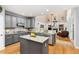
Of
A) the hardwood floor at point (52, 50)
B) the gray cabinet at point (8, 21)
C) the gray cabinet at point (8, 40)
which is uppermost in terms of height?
the gray cabinet at point (8, 21)

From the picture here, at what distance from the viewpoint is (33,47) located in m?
2.01

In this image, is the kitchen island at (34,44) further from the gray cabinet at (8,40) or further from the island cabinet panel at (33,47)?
the gray cabinet at (8,40)

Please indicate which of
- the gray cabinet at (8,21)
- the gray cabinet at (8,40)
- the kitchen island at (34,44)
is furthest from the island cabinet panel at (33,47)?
the gray cabinet at (8,21)

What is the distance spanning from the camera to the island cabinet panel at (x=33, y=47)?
1861mm

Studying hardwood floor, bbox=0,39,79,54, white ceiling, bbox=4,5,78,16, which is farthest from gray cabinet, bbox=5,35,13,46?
white ceiling, bbox=4,5,78,16

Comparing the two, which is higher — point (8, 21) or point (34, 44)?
point (8, 21)

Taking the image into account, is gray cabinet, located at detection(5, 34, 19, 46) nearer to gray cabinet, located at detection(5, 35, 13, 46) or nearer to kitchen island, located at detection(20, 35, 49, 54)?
gray cabinet, located at detection(5, 35, 13, 46)

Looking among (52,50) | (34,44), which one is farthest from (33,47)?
(52,50)

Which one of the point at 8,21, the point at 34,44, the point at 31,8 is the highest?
the point at 31,8

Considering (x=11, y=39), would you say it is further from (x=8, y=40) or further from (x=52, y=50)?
(x=52, y=50)

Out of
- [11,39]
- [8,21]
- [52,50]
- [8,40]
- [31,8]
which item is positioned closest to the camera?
[31,8]
